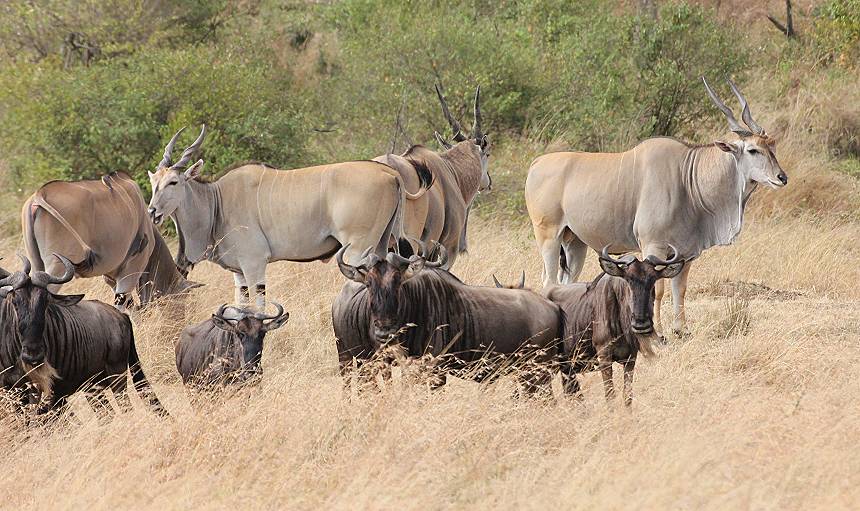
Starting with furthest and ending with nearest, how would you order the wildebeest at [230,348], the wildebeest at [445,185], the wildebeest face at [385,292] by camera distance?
the wildebeest at [445,185], the wildebeest at [230,348], the wildebeest face at [385,292]

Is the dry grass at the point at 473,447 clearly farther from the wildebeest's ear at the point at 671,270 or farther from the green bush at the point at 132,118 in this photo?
the green bush at the point at 132,118

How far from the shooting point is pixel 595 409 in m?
6.65

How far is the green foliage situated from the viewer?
20.1m

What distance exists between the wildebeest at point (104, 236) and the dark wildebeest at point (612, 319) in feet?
10.7

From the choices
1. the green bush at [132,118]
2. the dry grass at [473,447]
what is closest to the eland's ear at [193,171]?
the dry grass at [473,447]

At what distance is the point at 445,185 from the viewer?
1073 centimetres

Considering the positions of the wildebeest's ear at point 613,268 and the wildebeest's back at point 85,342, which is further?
the wildebeest's ear at point 613,268

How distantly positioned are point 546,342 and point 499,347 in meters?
0.30

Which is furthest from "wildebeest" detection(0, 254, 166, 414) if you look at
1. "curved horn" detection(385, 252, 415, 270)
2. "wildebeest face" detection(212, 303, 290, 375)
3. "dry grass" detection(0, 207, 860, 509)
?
"curved horn" detection(385, 252, 415, 270)

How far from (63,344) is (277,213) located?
2.82 m

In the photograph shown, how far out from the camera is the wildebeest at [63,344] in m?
6.53

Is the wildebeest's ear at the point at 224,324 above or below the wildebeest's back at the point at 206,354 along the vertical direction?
above

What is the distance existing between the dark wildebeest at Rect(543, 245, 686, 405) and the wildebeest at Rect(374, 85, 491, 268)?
2.49m

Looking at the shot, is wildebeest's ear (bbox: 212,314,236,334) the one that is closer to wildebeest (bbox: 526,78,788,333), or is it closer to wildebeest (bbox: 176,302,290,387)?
wildebeest (bbox: 176,302,290,387)
